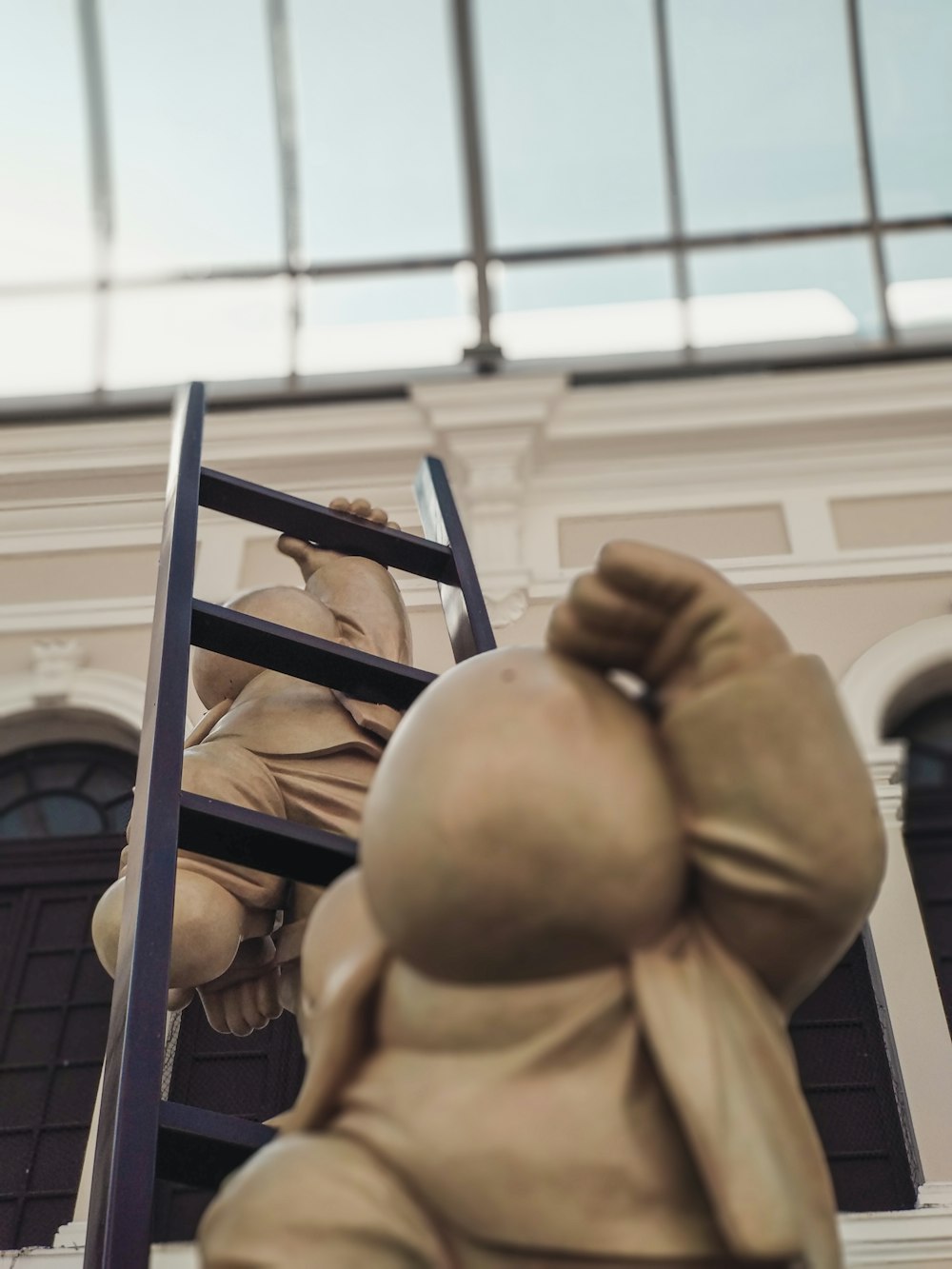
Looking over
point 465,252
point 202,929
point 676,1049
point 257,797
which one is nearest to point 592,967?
point 676,1049

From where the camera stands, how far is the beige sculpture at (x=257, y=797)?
176 centimetres

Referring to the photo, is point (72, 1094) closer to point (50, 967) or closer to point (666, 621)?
point (50, 967)

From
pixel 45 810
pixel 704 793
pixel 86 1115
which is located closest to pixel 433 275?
pixel 45 810

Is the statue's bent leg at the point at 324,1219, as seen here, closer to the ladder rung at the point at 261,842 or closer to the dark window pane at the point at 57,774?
the ladder rung at the point at 261,842

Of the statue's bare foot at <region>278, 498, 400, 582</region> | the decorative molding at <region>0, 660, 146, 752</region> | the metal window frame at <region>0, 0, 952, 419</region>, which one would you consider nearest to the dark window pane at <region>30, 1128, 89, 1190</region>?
the decorative molding at <region>0, 660, 146, 752</region>

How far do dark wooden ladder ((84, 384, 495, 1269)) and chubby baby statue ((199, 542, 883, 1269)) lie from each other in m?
0.49

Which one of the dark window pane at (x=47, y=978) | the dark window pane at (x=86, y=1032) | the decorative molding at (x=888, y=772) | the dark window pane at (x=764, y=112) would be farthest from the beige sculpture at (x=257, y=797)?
the dark window pane at (x=764, y=112)

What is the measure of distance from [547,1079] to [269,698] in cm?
130

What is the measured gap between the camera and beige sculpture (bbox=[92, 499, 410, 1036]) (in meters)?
1.76

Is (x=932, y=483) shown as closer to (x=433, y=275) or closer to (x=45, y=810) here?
(x=433, y=275)

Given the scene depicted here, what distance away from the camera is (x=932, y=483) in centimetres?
685

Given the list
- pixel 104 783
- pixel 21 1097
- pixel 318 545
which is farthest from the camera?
pixel 104 783

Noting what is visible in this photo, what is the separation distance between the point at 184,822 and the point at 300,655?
1.14ft

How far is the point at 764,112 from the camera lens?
7613mm
